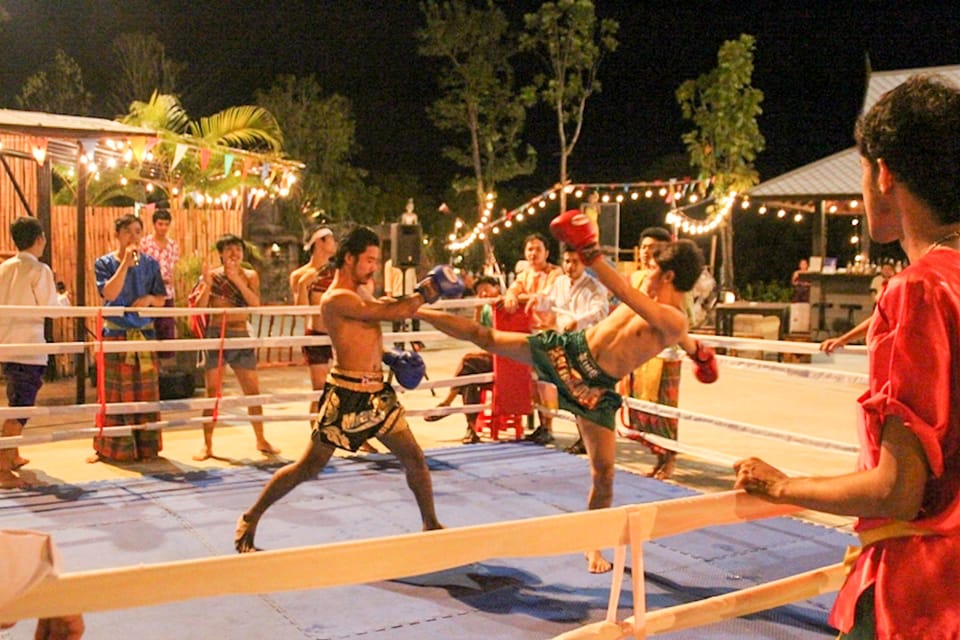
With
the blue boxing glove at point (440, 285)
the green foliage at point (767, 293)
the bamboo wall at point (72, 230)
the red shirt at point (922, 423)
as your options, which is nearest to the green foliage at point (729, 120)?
the green foliage at point (767, 293)

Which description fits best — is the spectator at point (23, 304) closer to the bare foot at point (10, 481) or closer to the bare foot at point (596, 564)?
the bare foot at point (10, 481)

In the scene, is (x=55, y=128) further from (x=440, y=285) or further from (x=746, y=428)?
(x=746, y=428)

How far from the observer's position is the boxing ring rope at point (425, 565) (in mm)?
1369

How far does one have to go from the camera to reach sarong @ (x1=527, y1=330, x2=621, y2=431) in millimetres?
3678

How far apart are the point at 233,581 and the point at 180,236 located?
11015 mm

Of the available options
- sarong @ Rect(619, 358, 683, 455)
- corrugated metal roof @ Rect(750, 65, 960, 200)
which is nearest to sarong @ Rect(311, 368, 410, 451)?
sarong @ Rect(619, 358, 683, 455)

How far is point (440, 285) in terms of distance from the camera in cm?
371

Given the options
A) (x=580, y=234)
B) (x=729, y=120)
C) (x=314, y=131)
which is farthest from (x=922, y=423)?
(x=314, y=131)

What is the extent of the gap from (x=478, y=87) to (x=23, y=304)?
19412 mm

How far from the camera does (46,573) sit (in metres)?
1.30

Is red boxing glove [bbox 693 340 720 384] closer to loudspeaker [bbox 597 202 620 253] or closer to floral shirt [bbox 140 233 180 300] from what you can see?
floral shirt [bbox 140 233 180 300]

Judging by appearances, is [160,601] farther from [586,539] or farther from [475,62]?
[475,62]

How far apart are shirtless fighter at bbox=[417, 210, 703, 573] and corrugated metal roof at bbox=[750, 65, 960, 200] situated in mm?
13084

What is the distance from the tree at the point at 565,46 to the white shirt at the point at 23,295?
17.2m
